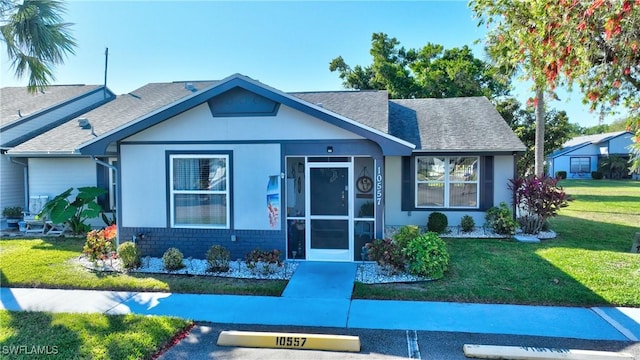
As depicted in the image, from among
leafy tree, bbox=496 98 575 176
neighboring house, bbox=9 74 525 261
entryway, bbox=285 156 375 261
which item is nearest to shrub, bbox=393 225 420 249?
neighboring house, bbox=9 74 525 261

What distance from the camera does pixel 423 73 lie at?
26031mm

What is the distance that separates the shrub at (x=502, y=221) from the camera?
1166 centimetres

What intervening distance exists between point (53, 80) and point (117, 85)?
43.6 feet

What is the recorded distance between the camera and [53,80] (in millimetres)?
9336

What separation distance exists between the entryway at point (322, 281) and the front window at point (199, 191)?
92.5 inches

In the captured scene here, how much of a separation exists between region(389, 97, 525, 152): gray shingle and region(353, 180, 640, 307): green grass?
313 cm

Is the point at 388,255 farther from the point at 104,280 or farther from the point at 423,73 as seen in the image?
the point at 423,73

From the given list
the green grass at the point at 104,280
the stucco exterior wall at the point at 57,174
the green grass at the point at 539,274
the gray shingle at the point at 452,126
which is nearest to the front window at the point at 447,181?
the gray shingle at the point at 452,126

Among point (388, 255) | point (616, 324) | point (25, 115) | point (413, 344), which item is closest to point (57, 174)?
point (25, 115)

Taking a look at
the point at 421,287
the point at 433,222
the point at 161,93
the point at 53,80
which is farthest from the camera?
the point at 161,93

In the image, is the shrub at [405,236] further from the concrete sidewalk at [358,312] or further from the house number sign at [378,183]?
the concrete sidewalk at [358,312]

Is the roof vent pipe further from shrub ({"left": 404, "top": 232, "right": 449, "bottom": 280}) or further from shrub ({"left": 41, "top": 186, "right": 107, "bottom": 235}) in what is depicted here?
shrub ({"left": 404, "top": 232, "right": 449, "bottom": 280})

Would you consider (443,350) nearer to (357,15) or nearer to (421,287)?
(421,287)

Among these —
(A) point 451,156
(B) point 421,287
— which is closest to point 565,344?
(B) point 421,287
